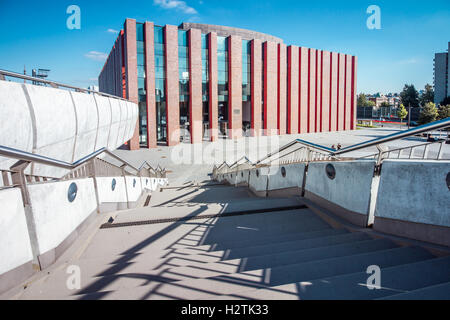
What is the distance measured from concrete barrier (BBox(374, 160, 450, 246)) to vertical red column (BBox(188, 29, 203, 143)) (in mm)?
28757

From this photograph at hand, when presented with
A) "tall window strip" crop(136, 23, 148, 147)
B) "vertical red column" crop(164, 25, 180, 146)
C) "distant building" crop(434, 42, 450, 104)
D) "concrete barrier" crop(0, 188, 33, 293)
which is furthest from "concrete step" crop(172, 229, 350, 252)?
"distant building" crop(434, 42, 450, 104)

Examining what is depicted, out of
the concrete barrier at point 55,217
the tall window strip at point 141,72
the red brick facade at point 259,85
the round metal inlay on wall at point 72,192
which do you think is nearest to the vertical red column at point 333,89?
the red brick facade at point 259,85

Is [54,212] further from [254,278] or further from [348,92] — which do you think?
[348,92]

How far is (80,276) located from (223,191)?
7.60 meters

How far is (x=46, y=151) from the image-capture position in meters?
6.79

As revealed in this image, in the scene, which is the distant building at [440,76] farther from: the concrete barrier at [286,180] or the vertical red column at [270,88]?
the concrete barrier at [286,180]

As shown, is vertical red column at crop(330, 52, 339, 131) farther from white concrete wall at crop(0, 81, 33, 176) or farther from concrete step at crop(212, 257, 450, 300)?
concrete step at crop(212, 257, 450, 300)

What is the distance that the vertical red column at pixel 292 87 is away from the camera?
37.5m

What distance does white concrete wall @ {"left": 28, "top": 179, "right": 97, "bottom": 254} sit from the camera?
277cm

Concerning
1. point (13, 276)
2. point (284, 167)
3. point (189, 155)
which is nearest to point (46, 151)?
point (13, 276)

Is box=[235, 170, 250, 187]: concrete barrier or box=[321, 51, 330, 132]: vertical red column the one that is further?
box=[321, 51, 330, 132]: vertical red column

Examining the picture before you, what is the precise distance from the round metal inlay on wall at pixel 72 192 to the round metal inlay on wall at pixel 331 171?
370cm

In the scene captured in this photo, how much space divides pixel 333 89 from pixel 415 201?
143 ft

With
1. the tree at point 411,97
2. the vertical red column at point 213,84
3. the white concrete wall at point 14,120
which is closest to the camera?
the white concrete wall at point 14,120
